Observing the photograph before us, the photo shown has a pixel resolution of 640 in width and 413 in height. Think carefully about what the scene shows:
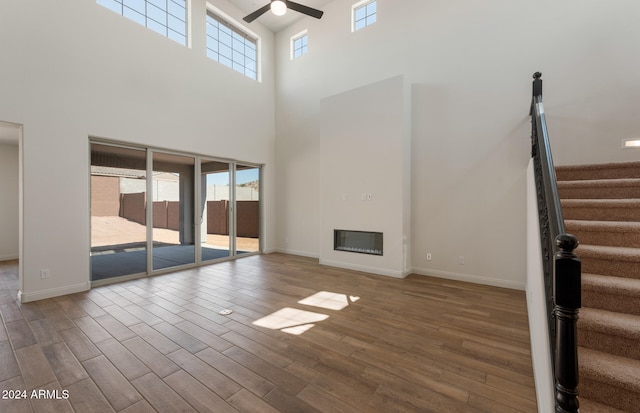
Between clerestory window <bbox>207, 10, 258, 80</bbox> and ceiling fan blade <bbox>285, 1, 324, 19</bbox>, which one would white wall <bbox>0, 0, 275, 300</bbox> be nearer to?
clerestory window <bbox>207, 10, 258, 80</bbox>

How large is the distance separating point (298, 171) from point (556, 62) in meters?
4.94

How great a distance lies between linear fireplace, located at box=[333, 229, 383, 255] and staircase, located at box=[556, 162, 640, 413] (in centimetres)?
284

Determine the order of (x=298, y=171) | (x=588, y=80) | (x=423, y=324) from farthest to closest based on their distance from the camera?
1. (x=298, y=171)
2. (x=588, y=80)
3. (x=423, y=324)

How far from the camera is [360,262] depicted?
509 centimetres

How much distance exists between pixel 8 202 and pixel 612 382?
9.81m

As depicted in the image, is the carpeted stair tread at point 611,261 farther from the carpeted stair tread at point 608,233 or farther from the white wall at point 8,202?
the white wall at point 8,202

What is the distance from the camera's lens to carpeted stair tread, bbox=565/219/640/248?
6.63 ft

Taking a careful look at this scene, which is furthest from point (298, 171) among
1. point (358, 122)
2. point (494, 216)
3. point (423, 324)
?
point (423, 324)

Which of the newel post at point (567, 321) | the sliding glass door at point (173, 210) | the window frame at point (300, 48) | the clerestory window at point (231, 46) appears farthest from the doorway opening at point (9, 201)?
the newel post at point (567, 321)

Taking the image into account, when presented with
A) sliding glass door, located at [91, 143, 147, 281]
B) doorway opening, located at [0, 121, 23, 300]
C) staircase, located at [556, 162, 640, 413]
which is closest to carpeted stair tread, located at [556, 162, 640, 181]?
staircase, located at [556, 162, 640, 413]

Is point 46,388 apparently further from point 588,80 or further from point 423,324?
point 588,80

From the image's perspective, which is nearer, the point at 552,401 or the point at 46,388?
the point at 552,401

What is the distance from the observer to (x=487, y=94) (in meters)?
4.18

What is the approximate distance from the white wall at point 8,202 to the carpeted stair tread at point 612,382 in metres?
9.56
